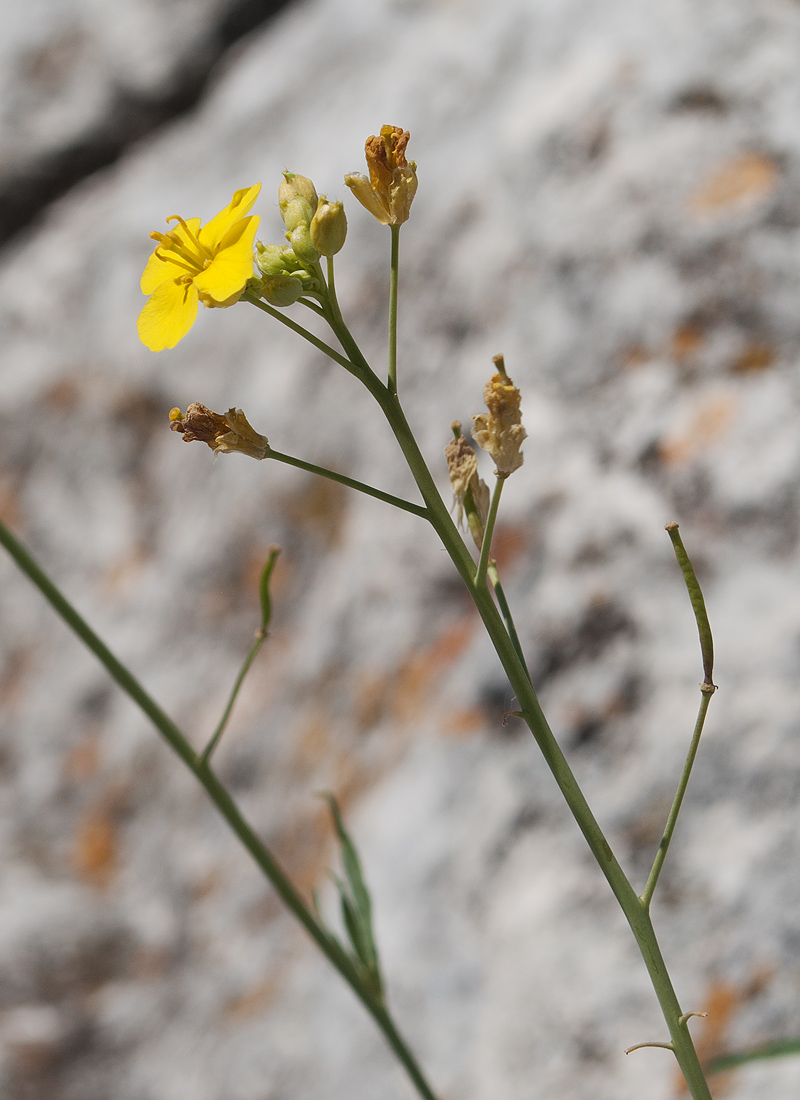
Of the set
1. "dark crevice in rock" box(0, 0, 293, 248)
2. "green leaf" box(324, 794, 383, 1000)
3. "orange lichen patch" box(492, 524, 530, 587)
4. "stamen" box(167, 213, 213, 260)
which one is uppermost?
"dark crevice in rock" box(0, 0, 293, 248)

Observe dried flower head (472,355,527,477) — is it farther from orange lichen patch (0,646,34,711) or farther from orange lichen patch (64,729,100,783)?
orange lichen patch (0,646,34,711)

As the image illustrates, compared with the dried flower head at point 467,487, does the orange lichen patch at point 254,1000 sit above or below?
above

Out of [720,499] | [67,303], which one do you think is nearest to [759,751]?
[720,499]

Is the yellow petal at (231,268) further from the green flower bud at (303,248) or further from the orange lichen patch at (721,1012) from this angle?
the orange lichen patch at (721,1012)

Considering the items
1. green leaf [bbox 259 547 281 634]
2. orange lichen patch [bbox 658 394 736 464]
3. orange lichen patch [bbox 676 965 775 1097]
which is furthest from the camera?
orange lichen patch [bbox 658 394 736 464]

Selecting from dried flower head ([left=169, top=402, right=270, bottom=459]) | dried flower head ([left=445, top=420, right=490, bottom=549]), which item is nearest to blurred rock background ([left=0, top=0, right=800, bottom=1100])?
dried flower head ([left=445, top=420, right=490, bottom=549])

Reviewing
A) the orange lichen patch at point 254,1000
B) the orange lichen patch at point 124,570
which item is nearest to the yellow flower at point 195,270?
the orange lichen patch at point 254,1000

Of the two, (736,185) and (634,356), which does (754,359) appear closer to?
(634,356)
